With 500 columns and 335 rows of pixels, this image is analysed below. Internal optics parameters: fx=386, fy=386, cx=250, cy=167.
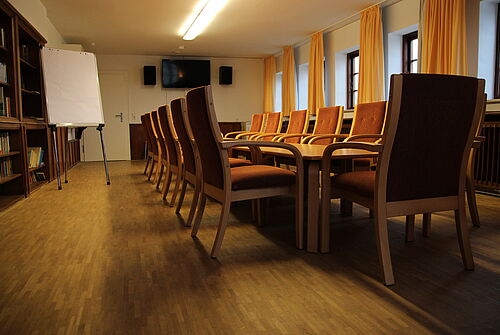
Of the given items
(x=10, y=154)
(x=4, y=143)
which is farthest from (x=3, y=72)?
(x=10, y=154)

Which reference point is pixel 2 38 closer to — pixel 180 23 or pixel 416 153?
pixel 180 23

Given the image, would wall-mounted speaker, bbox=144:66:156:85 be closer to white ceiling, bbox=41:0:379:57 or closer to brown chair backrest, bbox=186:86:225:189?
white ceiling, bbox=41:0:379:57

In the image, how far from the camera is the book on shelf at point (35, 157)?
15.6ft

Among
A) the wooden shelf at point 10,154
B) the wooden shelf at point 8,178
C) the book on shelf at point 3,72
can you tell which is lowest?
the wooden shelf at point 8,178

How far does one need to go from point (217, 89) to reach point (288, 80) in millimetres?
2200

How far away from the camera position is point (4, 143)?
391 centimetres

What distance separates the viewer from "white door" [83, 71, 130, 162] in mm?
9375

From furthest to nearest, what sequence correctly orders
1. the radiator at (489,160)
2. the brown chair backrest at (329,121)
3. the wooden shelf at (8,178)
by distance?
1. the brown chair backrest at (329,121)
2. the radiator at (489,160)
3. the wooden shelf at (8,178)

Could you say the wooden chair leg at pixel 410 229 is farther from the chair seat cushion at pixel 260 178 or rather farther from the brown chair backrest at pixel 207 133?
the brown chair backrest at pixel 207 133

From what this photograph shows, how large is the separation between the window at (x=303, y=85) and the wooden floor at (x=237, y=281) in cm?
635

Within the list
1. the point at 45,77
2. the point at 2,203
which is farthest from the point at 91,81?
the point at 2,203

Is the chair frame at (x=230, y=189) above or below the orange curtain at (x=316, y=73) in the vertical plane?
below

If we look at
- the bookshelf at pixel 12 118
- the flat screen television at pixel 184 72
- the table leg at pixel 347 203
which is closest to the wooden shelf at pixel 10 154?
the bookshelf at pixel 12 118

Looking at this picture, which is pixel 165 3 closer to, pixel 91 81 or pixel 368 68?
pixel 91 81
